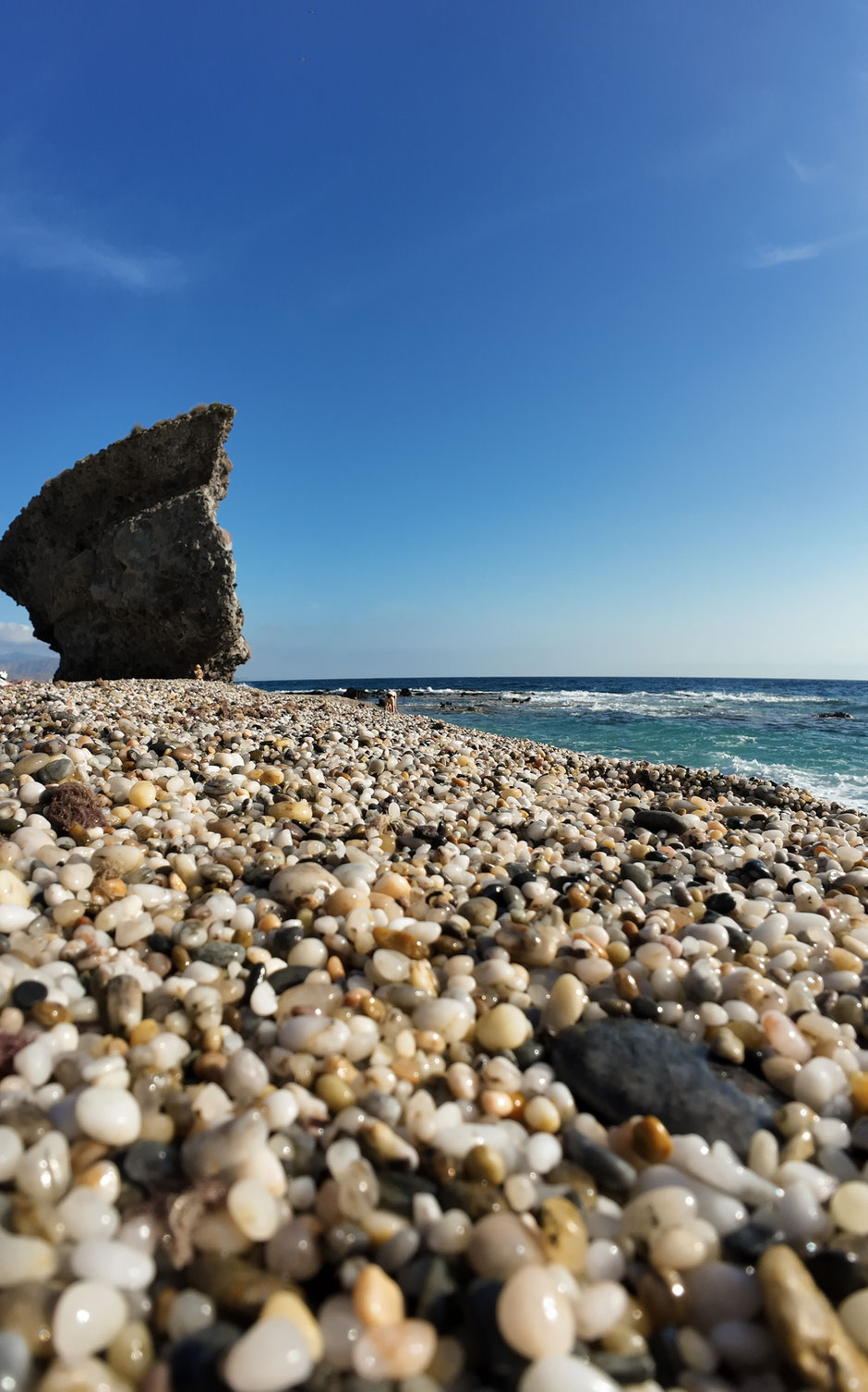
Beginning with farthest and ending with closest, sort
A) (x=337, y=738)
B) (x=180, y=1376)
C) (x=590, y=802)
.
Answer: (x=337, y=738) → (x=590, y=802) → (x=180, y=1376)

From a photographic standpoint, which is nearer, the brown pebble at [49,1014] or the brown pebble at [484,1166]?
the brown pebble at [484,1166]

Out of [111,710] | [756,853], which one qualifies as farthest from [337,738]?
[756,853]

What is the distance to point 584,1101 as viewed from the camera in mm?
1732

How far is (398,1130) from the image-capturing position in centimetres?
159

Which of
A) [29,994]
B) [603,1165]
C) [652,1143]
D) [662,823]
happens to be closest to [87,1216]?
[29,994]

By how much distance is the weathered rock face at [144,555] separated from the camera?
2134 centimetres

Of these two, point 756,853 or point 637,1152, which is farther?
point 756,853

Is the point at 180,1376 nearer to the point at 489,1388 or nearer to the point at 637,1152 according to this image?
the point at 489,1388

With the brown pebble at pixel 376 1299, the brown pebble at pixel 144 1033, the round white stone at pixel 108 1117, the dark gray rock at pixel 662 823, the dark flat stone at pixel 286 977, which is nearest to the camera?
the brown pebble at pixel 376 1299

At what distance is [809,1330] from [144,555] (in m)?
23.4

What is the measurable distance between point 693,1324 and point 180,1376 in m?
0.94

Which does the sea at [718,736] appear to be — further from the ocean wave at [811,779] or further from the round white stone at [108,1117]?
the round white stone at [108,1117]

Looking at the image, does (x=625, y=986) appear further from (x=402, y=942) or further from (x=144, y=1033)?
(x=144, y=1033)

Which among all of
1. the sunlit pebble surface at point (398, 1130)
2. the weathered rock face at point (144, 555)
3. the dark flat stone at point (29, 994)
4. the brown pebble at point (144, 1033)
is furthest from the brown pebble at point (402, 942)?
the weathered rock face at point (144, 555)
